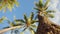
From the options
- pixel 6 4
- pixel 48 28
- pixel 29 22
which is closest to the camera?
pixel 48 28

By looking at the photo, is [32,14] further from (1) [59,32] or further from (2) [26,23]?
(1) [59,32]

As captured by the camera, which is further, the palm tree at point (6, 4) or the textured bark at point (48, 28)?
the palm tree at point (6, 4)

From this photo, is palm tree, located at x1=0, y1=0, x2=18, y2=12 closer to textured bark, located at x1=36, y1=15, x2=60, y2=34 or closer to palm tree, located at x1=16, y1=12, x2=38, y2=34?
palm tree, located at x1=16, y1=12, x2=38, y2=34

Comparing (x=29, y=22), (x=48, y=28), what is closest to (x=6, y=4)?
(x=29, y=22)

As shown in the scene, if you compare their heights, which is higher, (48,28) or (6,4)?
(6,4)

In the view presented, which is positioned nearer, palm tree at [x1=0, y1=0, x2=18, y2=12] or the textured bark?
the textured bark

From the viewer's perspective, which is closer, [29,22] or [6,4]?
[6,4]

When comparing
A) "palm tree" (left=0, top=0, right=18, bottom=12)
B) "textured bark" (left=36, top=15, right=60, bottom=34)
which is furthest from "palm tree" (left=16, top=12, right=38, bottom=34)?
"textured bark" (left=36, top=15, right=60, bottom=34)

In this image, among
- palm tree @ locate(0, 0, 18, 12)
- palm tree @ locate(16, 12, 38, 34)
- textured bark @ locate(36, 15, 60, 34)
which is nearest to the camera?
textured bark @ locate(36, 15, 60, 34)

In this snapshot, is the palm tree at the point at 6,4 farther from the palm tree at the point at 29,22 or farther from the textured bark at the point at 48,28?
the textured bark at the point at 48,28

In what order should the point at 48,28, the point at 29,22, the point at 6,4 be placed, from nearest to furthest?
the point at 48,28
the point at 6,4
the point at 29,22

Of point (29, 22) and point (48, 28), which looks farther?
point (29, 22)

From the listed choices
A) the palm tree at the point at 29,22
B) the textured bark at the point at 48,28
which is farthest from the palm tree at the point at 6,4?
the textured bark at the point at 48,28

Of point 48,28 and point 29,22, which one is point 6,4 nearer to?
point 29,22
